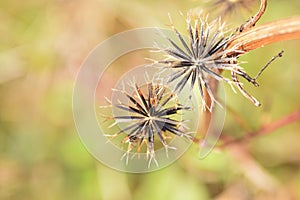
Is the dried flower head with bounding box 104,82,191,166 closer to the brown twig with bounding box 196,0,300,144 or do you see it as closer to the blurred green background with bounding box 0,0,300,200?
the brown twig with bounding box 196,0,300,144

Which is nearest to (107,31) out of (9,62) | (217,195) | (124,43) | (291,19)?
(124,43)

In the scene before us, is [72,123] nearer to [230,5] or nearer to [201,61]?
[230,5]

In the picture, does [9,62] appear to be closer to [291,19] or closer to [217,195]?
[217,195]

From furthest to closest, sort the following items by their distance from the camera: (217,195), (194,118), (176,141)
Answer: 1. (217,195)
2. (176,141)
3. (194,118)

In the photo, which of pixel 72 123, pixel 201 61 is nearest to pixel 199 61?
pixel 201 61

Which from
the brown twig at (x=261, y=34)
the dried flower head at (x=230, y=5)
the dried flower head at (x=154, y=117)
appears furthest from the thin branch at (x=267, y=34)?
the dried flower head at (x=230, y=5)

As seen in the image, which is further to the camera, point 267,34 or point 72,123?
point 72,123

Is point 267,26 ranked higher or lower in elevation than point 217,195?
lower

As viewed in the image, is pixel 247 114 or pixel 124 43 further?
pixel 124 43

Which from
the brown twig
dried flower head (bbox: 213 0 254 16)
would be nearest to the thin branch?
the brown twig
